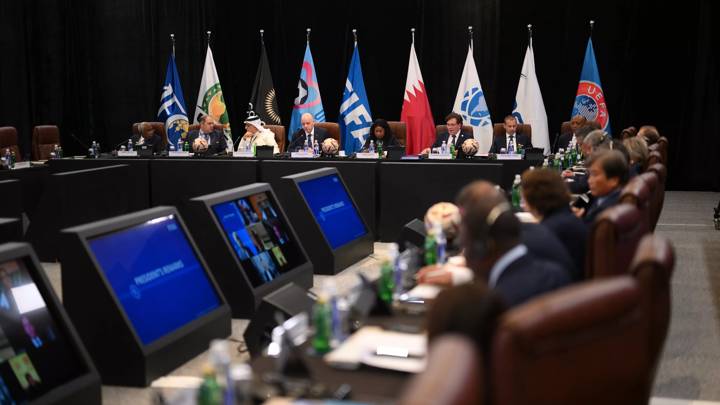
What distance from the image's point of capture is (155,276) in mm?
3299

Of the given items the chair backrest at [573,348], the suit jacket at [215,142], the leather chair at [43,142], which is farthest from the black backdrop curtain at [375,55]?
the chair backrest at [573,348]

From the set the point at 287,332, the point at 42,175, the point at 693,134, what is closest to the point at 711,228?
the point at 693,134

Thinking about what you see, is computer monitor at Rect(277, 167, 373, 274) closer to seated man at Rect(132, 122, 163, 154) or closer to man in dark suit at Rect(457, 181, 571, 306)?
man in dark suit at Rect(457, 181, 571, 306)

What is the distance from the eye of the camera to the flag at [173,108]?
11.1 meters

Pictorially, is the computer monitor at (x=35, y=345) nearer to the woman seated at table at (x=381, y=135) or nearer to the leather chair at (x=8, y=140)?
the woman seated at table at (x=381, y=135)

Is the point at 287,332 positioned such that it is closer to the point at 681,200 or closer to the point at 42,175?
the point at 42,175

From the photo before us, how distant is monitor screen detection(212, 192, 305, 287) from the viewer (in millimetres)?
3975

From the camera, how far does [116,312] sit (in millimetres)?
3002

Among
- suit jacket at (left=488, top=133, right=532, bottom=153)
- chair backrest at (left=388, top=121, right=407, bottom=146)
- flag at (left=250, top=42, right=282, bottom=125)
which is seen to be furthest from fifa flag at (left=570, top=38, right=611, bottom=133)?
flag at (left=250, top=42, right=282, bottom=125)

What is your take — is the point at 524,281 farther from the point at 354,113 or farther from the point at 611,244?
the point at 354,113

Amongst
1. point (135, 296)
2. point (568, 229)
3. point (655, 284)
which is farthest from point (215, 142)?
point (655, 284)

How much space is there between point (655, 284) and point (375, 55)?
1041cm

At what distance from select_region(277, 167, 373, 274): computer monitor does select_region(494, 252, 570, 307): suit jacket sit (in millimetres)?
2811

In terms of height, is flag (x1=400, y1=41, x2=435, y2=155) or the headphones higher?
flag (x1=400, y1=41, x2=435, y2=155)
